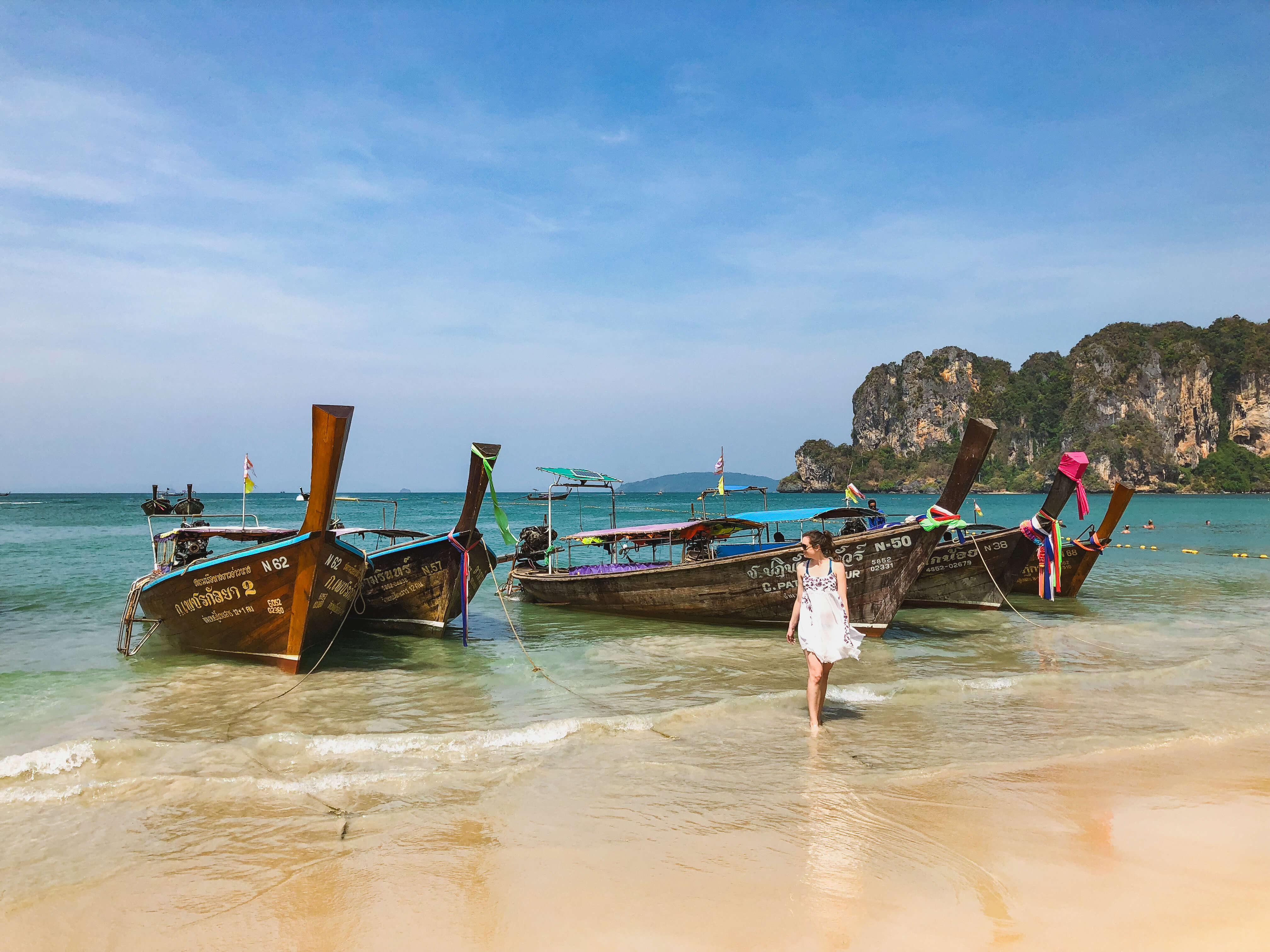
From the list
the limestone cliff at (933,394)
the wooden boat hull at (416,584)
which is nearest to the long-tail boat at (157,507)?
the wooden boat hull at (416,584)

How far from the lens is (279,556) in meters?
8.80

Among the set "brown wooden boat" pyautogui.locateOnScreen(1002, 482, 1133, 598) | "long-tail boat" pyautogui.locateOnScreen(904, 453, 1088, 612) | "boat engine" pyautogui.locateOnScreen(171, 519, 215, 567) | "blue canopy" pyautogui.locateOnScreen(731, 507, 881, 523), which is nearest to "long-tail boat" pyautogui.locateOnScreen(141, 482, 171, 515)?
"boat engine" pyautogui.locateOnScreen(171, 519, 215, 567)

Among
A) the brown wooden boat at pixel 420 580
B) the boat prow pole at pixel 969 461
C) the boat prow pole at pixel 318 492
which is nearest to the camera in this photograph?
the boat prow pole at pixel 318 492

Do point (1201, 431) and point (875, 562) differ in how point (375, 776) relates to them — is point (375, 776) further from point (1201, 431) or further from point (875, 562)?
point (1201, 431)

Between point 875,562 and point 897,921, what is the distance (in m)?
7.64

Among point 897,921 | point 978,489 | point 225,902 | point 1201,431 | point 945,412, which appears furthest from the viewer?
point 945,412

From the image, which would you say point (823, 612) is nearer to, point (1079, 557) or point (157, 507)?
point (157, 507)

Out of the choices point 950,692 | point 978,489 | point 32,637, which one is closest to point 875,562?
point 950,692

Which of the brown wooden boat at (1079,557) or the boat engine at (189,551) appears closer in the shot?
the boat engine at (189,551)

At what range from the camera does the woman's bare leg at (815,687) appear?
6344mm

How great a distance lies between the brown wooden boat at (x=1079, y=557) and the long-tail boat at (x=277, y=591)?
1311 centimetres

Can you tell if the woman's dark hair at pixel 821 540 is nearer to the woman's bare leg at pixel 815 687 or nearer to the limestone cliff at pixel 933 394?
the woman's bare leg at pixel 815 687

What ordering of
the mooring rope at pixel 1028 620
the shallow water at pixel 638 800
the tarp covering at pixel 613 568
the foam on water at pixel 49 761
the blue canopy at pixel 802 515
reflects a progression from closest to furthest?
the shallow water at pixel 638 800, the foam on water at pixel 49 761, the mooring rope at pixel 1028 620, the blue canopy at pixel 802 515, the tarp covering at pixel 613 568

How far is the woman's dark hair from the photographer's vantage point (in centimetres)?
607
